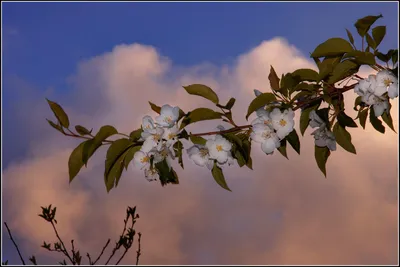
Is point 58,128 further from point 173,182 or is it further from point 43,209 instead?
point 43,209

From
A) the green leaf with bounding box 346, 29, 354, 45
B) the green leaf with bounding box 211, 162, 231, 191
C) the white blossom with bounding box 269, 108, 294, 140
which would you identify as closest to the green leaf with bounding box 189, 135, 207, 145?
the green leaf with bounding box 211, 162, 231, 191

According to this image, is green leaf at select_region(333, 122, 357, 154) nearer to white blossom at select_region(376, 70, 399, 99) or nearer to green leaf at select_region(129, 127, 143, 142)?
white blossom at select_region(376, 70, 399, 99)

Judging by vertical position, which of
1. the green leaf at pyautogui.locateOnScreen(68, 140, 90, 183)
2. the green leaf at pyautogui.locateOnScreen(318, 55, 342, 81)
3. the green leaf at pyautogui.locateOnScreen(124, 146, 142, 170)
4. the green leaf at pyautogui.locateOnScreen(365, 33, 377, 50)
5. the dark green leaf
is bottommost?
the green leaf at pyautogui.locateOnScreen(68, 140, 90, 183)

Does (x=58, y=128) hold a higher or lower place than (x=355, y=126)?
lower

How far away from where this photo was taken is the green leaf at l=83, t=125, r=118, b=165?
179cm

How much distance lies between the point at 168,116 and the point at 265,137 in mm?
303

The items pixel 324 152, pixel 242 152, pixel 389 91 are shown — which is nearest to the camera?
pixel 389 91

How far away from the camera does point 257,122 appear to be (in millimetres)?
1803

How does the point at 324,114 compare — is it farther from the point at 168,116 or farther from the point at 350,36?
the point at 168,116

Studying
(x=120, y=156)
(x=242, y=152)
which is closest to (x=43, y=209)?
(x=120, y=156)

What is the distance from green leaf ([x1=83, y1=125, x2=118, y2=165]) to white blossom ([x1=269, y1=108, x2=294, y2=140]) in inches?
19.2

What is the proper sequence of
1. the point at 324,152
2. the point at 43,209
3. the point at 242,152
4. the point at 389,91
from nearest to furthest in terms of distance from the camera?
the point at 389,91, the point at 242,152, the point at 324,152, the point at 43,209

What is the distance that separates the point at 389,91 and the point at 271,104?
349 millimetres

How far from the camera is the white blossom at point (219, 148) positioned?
181 centimetres
